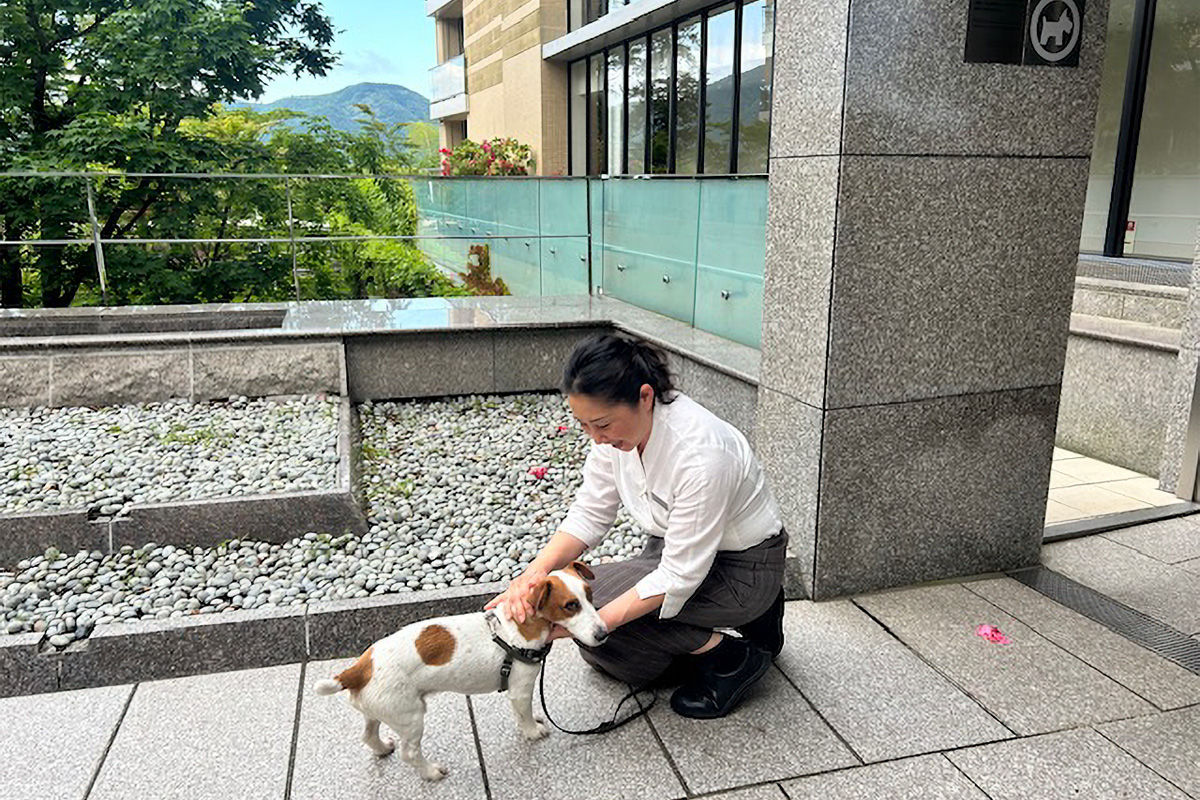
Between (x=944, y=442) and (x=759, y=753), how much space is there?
1.45m

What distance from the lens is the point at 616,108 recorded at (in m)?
13.0

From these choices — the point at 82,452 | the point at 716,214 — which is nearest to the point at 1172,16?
the point at 716,214

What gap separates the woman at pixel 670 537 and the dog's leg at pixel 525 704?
7.1 inches

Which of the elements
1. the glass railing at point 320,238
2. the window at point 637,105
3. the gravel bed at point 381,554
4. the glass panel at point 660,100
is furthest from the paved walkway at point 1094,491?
the window at point 637,105

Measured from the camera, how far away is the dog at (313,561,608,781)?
2133mm

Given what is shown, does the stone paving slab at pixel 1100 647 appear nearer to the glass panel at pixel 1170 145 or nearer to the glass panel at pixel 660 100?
the glass panel at pixel 1170 145

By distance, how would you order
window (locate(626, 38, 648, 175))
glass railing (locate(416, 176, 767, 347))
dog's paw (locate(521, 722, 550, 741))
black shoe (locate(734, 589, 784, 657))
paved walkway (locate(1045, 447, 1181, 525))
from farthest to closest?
window (locate(626, 38, 648, 175)) → glass railing (locate(416, 176, 767, 347)) → paved walkway (locate(1045, 447, 1181, 525)) → black shoe (locate(734, 589, 784, 657)) → dog's paw (locate(521, 722, 550, 741))

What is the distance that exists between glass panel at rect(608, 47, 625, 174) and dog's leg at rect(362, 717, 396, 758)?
11.4 metres

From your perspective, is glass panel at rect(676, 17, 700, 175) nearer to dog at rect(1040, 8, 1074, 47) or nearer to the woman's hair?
dog at rect(1040, 8, 1074, 47)

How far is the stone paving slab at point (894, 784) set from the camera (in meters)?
2.21

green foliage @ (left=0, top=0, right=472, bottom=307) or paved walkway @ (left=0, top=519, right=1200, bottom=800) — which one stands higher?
green foliage @ (left=0, top=0, right=472, bottom=307)

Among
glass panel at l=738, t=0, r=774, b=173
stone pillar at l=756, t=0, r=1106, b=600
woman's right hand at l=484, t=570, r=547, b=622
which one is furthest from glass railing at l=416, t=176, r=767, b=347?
woman's right hand at l=484, t=570, r=547, b=622

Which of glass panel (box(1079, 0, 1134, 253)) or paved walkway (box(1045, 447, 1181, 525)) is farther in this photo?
glass panel (box(1079, 0, 1134, 253))

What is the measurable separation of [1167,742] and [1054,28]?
2.25 m
